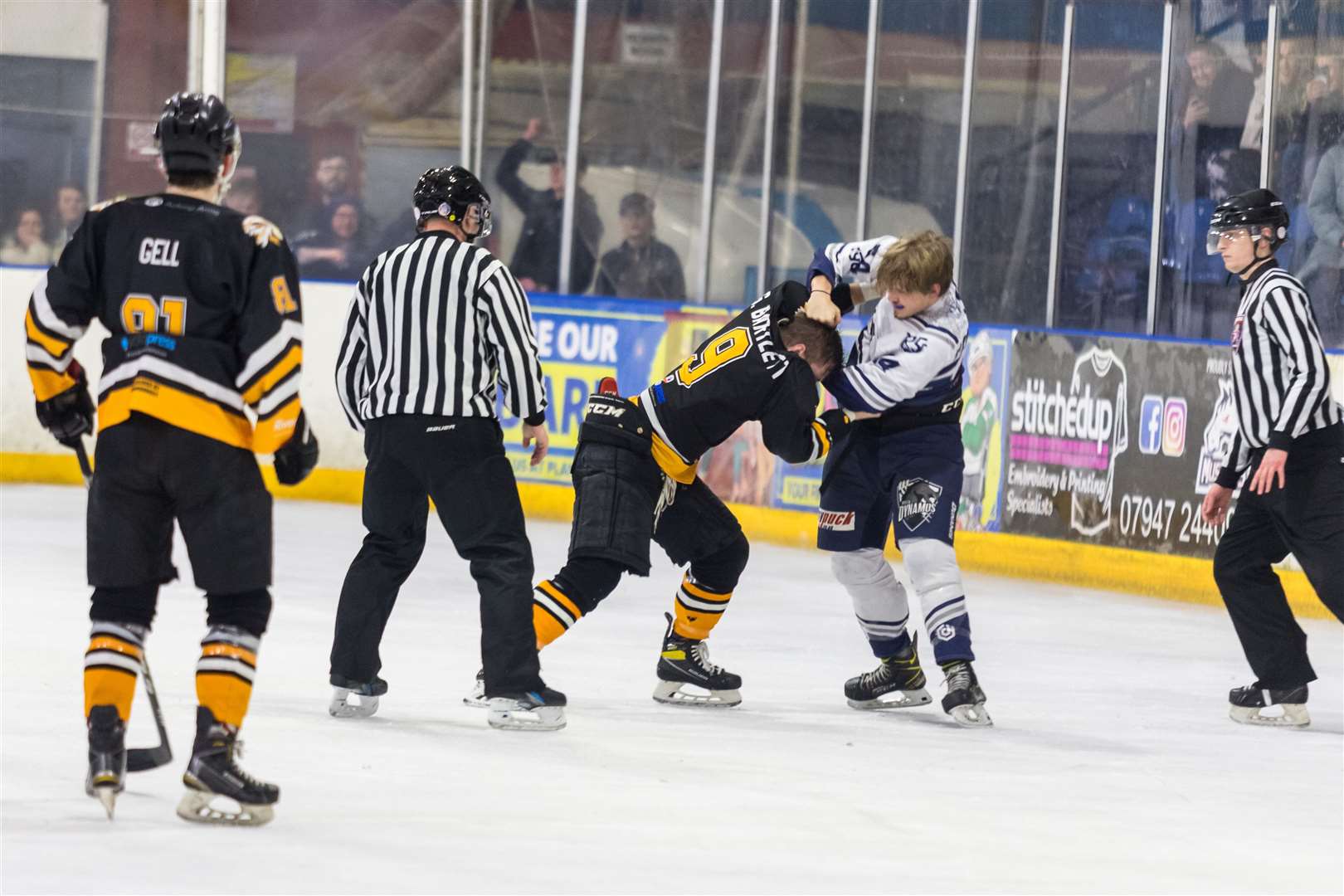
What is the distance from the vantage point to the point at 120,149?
37.7 ft

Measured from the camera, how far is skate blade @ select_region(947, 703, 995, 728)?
5012 mm

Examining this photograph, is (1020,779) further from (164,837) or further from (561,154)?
(561,154)

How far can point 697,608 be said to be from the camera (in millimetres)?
5184

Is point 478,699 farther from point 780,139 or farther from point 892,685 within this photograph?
point 780,139

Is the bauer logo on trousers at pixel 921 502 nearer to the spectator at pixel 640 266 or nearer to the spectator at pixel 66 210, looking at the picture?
the spectator at pixel 640 266

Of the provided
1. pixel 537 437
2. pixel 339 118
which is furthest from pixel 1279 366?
pixel 339 118

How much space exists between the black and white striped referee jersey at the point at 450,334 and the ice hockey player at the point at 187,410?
3.46ft

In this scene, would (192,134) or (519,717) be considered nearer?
(192,134)

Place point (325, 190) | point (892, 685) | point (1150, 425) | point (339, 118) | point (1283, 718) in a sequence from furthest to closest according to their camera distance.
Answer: point (339, 118) < point (325, 190) < point (1150, 425) < point (1283, 718) < point (892, 685)

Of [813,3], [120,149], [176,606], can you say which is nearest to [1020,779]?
[176,606]

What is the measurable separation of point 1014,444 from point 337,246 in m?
4.43

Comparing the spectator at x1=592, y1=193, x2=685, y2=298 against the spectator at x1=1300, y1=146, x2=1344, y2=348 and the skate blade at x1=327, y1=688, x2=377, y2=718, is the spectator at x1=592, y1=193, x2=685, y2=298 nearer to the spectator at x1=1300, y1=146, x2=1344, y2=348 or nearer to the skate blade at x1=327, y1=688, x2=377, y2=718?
the spectator at x1=1300, y1=146, x2=1344, y2=348

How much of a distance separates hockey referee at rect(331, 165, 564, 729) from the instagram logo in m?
3.98

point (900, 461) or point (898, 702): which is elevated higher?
point (900, 461)
